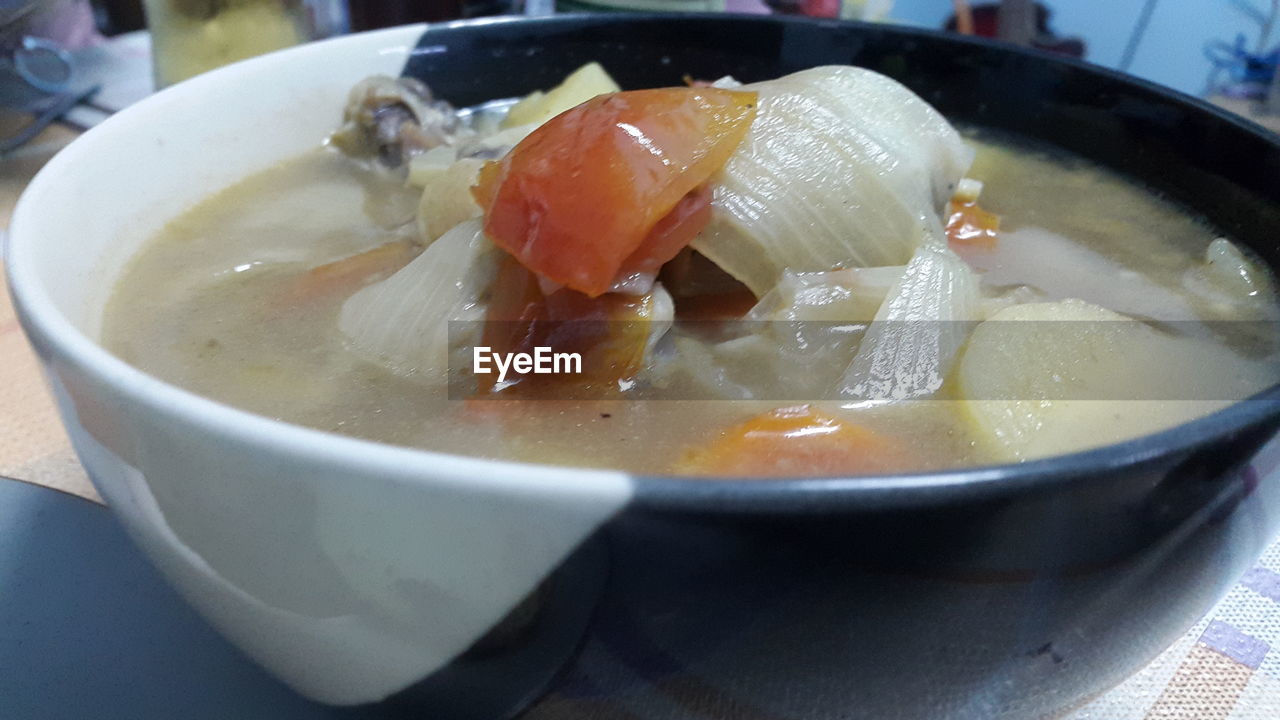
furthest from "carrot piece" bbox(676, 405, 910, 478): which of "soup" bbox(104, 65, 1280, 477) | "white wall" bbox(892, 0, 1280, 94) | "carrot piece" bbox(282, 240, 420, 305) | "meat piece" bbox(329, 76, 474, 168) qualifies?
"white wall" bbox(892, 0, 1280, 94)

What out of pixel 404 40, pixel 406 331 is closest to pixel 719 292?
pixel 406 331

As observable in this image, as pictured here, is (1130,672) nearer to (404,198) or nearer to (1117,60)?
(404,198)

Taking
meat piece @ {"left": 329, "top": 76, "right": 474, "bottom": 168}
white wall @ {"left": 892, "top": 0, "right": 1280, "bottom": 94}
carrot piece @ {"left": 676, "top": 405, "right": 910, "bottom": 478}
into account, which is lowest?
white wall @ {"left": 892, "top": 0, "right": 1280, "bottom": 94}

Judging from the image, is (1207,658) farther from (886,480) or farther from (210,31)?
(210,31)

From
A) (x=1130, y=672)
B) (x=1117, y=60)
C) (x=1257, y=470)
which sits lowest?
(x=1117, y=60)

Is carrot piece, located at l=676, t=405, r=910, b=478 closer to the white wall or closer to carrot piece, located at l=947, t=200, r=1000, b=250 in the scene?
carrot piece, located at l=947, t=200, r=1000, b=250

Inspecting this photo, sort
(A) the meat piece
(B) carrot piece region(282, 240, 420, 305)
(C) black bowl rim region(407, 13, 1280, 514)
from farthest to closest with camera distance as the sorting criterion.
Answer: (A) the meat piece, (B) carrot piece region(282, 240, 420, 305), (C) black bowl rim region(407, 13, 1280, 514)
